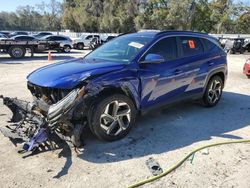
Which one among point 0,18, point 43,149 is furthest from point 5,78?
point 0,18

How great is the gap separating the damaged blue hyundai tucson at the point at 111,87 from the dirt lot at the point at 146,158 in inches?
9.8

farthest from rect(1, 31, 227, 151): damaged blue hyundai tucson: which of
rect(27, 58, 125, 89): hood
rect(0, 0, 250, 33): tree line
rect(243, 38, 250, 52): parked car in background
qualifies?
rect(0, 0, 250, 33): tree line

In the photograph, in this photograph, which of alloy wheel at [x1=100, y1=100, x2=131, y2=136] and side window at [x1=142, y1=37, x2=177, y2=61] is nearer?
alloy wheel at [x1=100, y1=100, x2=131, y2=136]

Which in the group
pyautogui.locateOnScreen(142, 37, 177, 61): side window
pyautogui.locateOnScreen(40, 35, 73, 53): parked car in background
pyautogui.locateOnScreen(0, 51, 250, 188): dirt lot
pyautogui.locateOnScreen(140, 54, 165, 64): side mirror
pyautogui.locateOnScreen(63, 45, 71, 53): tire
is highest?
pyautogui.locateOnScreen(142, 37, 177, 61): side window

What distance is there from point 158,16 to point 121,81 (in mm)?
47775

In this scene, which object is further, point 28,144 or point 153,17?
point 153,17

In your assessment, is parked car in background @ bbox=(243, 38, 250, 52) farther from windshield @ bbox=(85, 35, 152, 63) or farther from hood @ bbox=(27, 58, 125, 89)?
hood @ bbox=(27, 58, 125, 89)

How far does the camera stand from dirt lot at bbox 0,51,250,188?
3.68 m

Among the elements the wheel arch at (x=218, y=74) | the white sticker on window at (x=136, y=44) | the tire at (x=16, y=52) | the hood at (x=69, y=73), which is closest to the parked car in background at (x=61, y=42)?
the tire at (x=16, y=52)

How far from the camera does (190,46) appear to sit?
20.0ft

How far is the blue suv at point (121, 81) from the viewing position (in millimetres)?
4219

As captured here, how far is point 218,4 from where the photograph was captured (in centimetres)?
5809

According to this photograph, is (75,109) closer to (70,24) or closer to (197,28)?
(197,28)

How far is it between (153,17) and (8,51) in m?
36.5
